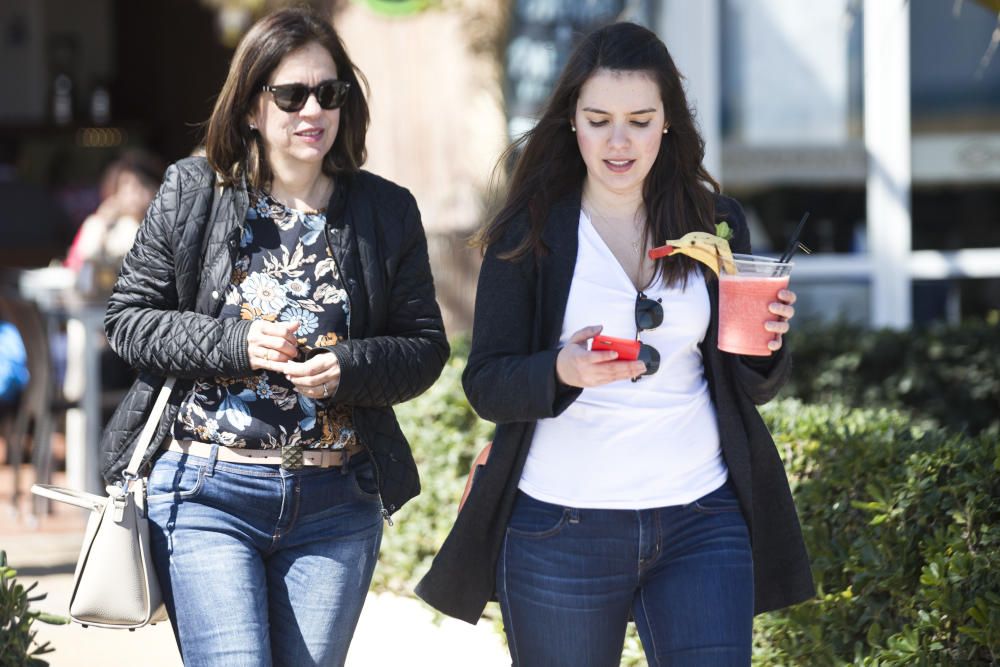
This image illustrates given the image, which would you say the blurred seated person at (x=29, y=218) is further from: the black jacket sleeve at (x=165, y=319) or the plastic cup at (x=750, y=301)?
the plastic cup at (x=750, y=301)

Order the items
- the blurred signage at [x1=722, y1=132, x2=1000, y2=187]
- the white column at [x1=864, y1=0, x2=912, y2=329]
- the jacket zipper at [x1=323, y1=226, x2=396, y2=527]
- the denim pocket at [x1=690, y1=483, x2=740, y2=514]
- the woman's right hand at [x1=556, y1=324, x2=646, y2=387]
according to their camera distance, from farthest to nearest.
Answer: the blurred signage at [x1=722, y1=132, x2=1000, y2=187] < the white column at [x1=864, y1=0, x2=912, y2=329] < the jacket zipper at [x1=323, y1=226, x2=396, y2=527] < the denim pocket at [x1=690, y1=483, x2=740, y2=514] < the woman's right hand at [x1=556, y1=324, x2=646, y2=387]

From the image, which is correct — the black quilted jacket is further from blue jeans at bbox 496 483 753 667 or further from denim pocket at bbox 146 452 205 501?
blue jeans at bbox 496 483 753 667

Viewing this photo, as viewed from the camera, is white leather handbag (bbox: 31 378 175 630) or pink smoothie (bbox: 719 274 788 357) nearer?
pink smoothie (bbox: 719 274 788 357)

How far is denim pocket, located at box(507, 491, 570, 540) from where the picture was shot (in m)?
2.51

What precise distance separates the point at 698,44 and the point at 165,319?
16.5 feet

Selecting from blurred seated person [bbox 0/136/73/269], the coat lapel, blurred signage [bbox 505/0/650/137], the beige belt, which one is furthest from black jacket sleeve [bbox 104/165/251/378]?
blurred seated person [bbox 0/136/73/269]

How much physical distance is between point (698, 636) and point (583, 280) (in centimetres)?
72

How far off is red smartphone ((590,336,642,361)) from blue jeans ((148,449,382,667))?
712 mm

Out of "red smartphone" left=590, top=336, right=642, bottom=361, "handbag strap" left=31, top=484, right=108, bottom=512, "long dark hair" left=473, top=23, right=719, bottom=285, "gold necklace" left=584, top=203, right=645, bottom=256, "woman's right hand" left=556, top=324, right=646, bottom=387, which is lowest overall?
"handbag strap" left=31, top=484, right=108, bottom=512

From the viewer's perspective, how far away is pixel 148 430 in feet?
8.75

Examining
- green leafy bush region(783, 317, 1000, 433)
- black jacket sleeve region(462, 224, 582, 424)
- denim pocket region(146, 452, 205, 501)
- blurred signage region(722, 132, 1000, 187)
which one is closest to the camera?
black jacket sleeve region(462, 224, 582, 424)

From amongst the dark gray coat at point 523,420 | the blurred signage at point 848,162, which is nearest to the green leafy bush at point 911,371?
the blurred signage at point 848,162

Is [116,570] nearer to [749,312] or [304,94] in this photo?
[304,94]

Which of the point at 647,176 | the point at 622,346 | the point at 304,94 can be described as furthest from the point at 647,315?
the point at 304,94
